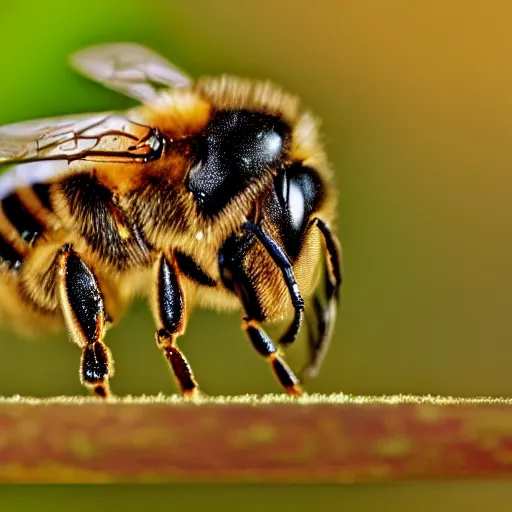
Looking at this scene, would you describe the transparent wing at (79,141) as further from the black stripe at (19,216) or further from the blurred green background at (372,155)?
the blurred green background at (372,155)

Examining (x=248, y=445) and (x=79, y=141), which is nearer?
(x=248, y=445)

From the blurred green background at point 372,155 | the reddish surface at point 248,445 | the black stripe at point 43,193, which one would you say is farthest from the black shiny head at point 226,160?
the blurred green background at point 372,155

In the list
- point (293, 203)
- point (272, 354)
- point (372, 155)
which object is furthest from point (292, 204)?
point (372, 155)

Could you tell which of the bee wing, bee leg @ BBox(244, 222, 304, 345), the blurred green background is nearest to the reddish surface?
bee leg @ BBox(244, 222, 304, 345)

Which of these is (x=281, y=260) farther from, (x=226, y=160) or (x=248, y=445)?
(x=248, y=445)

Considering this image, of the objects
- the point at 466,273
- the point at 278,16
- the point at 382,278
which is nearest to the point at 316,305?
the point at 382,278

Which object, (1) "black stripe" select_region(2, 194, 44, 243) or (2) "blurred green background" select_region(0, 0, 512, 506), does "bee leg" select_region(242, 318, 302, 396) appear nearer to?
(1) "black stripe" select_region(2, 194, 44, 243)
